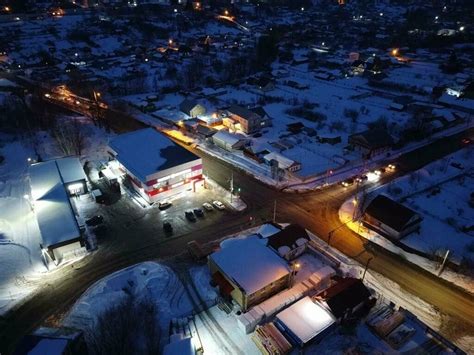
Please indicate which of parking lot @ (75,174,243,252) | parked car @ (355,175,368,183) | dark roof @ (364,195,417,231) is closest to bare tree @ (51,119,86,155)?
parking lot @ (75,174,243,252)

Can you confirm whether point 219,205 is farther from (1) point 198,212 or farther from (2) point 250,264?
(2) point 250,264

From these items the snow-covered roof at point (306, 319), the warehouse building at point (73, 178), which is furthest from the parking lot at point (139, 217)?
the snow-covered roof at point (306, 319)

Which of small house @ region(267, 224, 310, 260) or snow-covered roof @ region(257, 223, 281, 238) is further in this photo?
snow-covered roof @ region(257, 223, 281, 238)

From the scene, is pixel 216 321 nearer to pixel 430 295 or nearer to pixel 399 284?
pixel 399 284

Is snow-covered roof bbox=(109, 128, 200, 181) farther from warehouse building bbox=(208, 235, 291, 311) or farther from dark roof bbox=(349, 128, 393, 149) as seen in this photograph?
dark roof bbox=(349, 128, 393, 149)

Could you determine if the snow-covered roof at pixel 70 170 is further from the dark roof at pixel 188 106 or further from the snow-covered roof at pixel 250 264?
the dark roof at pixel 188 106

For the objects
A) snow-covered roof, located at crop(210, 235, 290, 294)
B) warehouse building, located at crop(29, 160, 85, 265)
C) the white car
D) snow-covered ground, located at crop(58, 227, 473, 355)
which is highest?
snow-covered roof, located at crop(210, 235, 290, 294)
